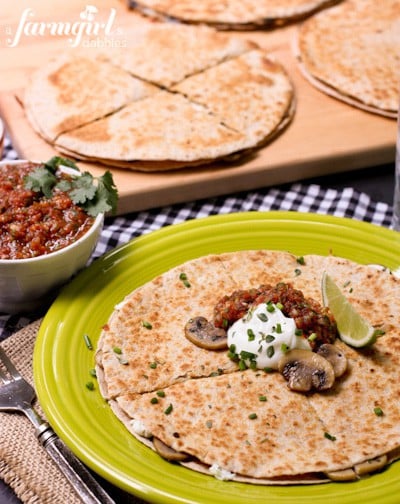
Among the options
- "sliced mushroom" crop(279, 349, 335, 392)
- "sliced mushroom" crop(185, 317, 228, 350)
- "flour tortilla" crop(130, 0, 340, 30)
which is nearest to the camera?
"sliced mushroom" crop(279, 349, 335, 392)

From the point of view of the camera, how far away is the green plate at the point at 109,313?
3088 mm

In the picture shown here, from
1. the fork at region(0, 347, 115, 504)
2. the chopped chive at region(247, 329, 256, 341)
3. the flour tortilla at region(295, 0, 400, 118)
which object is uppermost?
the chopped chive at region(247, 329, 256, 341)

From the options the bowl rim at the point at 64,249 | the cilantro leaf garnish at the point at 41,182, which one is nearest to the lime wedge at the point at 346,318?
the bowl rim at the point at 64,249

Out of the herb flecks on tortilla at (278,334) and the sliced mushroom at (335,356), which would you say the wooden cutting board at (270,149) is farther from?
the sliced mushroom at (335,356)

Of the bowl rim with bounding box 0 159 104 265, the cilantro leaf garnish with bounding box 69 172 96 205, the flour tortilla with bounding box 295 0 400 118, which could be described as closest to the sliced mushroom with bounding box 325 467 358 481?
the bowl rim with bounding box 0 159 104 265

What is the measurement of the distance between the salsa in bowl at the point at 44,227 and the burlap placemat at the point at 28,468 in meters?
0.69

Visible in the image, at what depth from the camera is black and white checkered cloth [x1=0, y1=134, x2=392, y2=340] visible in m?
5.21

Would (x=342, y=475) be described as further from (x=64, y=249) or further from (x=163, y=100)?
(x=163, y=100)

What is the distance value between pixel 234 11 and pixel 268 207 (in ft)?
8.06

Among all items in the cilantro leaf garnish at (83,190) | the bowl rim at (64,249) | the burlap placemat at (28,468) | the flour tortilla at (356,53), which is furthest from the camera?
the flour tortilla at (356,53)

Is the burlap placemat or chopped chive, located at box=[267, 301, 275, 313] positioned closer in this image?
the burlap placemat

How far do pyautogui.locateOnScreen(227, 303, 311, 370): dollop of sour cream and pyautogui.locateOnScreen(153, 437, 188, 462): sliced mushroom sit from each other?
1.75 feet

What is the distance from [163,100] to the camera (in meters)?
5.88

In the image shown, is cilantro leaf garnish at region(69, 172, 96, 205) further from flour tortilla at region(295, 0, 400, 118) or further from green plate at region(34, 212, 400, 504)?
flour tortilla at region(295, 0, 400, 118)
